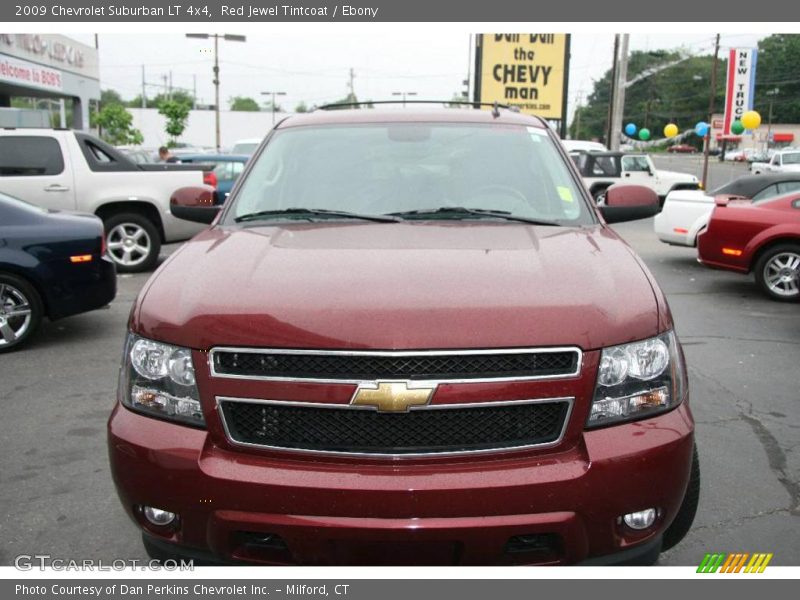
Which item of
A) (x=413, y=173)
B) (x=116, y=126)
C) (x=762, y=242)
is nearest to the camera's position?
(x=413, y=173)

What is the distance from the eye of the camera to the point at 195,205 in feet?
14.5

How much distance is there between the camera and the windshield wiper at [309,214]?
3.47 m

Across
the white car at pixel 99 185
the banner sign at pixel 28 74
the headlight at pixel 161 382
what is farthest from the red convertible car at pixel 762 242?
the banner sign at pixel 28 74

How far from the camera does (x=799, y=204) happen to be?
9.70 m

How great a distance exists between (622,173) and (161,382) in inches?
842

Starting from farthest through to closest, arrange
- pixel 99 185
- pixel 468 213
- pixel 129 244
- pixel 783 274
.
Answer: pixel 129 244 → pixel 99 185 → pixel 783 274 → pixel 468 213

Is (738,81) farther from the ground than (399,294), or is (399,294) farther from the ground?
(738,81)

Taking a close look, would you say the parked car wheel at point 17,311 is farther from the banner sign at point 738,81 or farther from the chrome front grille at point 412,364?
the banner sign at point 738,81

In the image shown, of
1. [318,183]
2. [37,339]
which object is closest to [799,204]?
[318,183]

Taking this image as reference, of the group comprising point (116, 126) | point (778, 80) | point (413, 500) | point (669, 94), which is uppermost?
point (778, 80)

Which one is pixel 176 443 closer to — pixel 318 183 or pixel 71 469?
pixel 318 183

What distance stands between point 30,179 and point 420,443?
32.1 ft

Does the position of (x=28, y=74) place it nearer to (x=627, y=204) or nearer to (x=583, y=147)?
(x=583, y=147)
